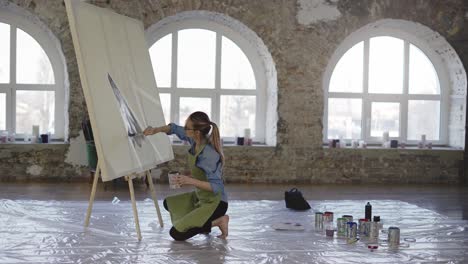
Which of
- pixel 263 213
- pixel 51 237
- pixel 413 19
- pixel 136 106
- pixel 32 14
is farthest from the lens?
pixel 413 19

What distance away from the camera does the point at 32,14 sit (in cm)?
855

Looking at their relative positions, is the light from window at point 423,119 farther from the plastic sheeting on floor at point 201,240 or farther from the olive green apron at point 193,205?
the olive green apron at point 193,205

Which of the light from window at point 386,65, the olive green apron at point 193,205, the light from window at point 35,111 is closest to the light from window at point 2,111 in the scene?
the light from window at point 35,111

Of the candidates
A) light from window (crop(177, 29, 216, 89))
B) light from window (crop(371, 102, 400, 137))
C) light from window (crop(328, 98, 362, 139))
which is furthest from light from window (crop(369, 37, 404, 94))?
light from window (crop(177, 29, 216, 89))

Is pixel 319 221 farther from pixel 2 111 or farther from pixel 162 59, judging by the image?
pixel 2 111

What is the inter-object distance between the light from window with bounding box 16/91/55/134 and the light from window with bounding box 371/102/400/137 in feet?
14.8

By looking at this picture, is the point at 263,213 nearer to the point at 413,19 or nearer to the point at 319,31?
the point at 319,31

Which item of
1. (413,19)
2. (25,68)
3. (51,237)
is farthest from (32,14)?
(413,19)

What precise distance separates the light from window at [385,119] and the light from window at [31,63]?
4552 millimetres

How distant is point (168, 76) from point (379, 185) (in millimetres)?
3210

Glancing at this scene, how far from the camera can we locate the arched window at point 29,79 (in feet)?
29.8

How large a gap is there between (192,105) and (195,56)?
0.68 meters

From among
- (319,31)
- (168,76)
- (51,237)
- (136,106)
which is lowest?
(51,237)

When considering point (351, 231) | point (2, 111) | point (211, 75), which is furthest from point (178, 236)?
point (2, 111)
